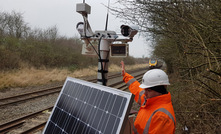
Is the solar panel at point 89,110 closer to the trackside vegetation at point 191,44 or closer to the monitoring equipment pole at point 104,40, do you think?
the monitoring equipment pole at point 104,40

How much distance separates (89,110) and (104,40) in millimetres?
1400

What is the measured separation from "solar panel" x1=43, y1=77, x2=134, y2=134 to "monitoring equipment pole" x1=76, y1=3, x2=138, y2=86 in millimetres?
652

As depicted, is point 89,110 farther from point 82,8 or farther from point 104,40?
point 82,8

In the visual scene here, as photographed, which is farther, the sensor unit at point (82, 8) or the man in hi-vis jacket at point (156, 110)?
the sensor unit at point (82, 8)

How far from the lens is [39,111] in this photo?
300 inches

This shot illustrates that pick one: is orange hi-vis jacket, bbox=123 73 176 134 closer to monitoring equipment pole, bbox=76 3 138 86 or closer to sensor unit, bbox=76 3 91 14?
monitoring equipment pole, bbox=76 3 138 86

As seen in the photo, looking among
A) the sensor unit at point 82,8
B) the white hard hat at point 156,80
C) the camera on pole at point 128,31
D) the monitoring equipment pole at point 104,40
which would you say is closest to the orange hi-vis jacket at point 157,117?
the white hard hat at point 156,80

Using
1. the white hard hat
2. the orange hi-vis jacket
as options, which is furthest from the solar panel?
the white hard hat

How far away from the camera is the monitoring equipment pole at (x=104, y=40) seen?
305 centimetres

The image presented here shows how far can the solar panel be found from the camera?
70.3 inches

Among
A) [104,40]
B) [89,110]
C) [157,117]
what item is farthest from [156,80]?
[104,40]

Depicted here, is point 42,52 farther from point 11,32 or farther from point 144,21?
point 144,21

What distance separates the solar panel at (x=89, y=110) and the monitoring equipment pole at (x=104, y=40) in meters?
0.65

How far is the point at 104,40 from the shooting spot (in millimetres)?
3049
